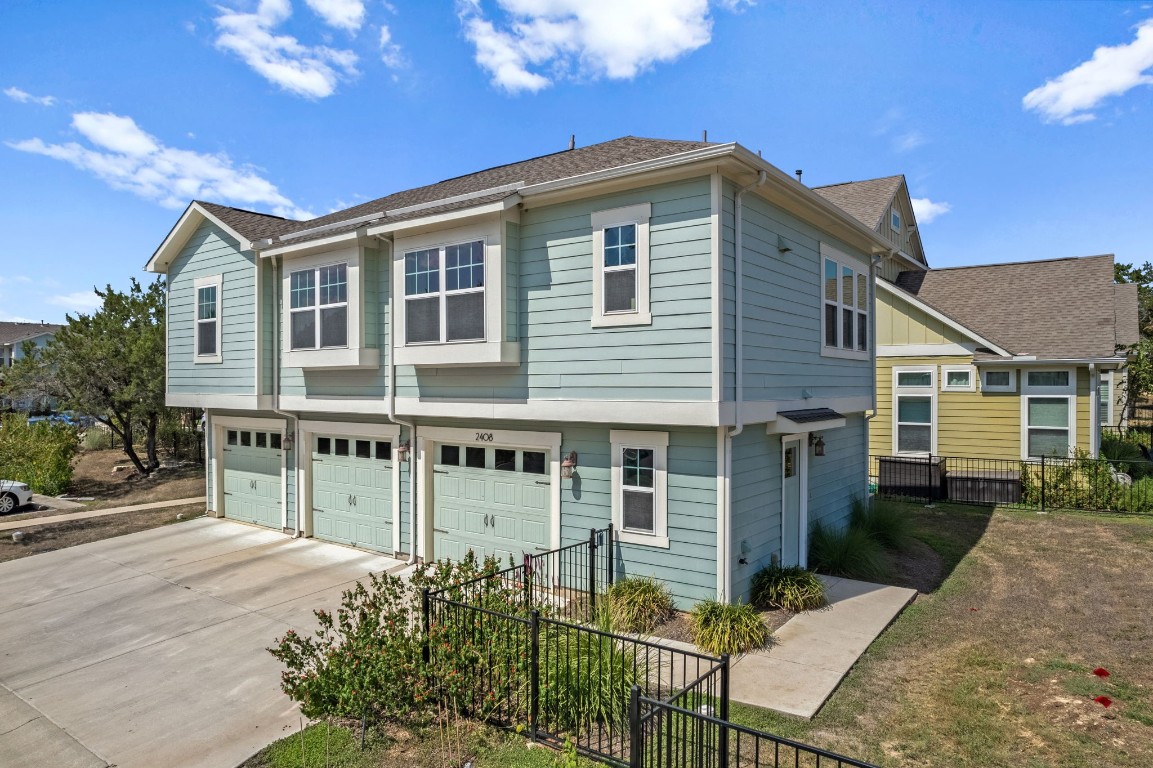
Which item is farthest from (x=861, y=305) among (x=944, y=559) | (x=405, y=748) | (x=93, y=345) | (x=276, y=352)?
(x=93, y=345)

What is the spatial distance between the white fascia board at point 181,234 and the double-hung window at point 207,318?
43.8 inches

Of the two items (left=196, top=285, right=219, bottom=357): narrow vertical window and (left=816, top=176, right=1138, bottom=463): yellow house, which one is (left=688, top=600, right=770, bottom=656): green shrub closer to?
(left=816, top=176, right=1138, bottom=463): yellow house

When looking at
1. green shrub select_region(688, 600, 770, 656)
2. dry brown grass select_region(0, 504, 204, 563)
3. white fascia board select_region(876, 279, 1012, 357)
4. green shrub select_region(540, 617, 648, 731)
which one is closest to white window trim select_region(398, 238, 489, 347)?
green shrub select_region(688, 600, 770, 656)

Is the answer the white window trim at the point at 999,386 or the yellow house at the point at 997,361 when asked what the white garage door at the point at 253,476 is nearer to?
the yellow house at the point at 997,361

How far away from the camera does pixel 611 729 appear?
17.0 ft

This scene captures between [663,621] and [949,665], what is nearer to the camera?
[949,665]

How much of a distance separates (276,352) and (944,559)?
13.3m

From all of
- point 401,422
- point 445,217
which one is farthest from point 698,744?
point 401,422

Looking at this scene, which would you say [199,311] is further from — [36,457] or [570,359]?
[36,457]

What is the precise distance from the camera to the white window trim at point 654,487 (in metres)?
8.10

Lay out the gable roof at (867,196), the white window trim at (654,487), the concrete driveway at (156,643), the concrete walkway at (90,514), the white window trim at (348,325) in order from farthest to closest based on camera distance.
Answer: the gable roof at (867,196), the concrete walkway at (90,514), the white window trim at (348,325), the white window trim at (654,487), the concrete driveway at (156,643)

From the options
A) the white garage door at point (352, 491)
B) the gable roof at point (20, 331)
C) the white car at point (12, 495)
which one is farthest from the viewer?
the gable roof at point (20, 331)

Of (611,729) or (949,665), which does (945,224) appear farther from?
(611,729)

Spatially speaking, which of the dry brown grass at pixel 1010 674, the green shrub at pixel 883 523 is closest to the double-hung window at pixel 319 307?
the dry brown grass at pixel 1010 674
